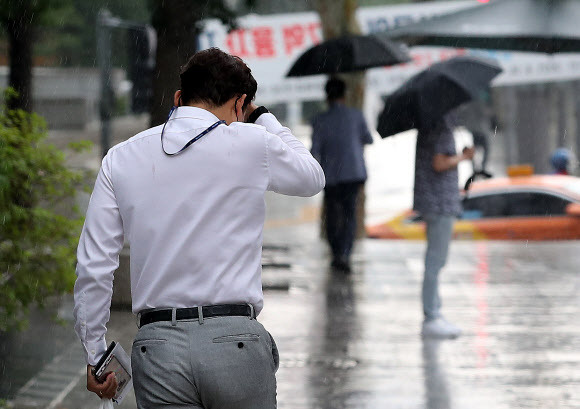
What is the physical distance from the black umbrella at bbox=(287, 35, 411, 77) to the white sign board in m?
6.66

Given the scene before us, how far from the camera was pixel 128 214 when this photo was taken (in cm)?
321

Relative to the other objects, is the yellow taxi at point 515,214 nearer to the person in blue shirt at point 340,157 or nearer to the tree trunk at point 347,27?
the tree trunk at point 347,27

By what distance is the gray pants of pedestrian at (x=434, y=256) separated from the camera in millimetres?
7820

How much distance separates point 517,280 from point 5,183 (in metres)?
5.98

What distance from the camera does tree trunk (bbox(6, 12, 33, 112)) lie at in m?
12.4

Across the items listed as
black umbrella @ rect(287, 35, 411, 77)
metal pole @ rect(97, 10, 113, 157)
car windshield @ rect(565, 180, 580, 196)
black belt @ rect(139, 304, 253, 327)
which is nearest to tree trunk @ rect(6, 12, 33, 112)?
metal pole @ rect(97, 10, 113, 157)

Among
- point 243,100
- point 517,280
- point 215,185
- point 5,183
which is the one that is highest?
point 243,100

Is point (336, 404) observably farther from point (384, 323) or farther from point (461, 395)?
point (384, 323)

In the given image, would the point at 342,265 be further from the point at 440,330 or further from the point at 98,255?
the point at 98,255

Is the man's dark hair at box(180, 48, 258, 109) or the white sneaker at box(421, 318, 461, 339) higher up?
the man's dark hair at box(180, 48, 258, 109)

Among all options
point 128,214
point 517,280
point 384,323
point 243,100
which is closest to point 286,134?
point 243,100

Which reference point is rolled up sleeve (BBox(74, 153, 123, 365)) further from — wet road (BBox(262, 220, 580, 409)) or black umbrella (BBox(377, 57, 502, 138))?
black umbrella (BBox(377, 57, 502, 138))

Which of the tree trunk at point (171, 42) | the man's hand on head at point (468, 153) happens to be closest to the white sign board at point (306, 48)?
the tree trunk at point (171, 42)

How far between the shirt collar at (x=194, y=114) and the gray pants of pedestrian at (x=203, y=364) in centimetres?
57
